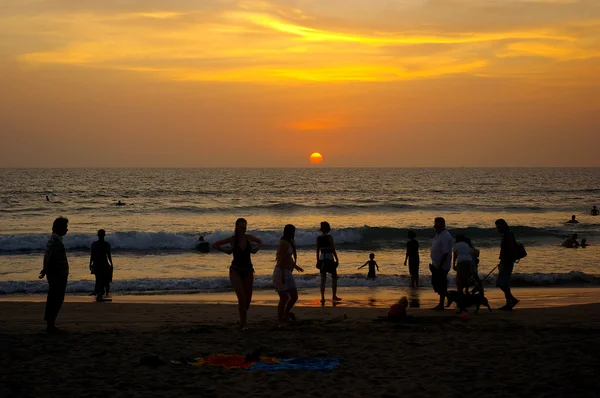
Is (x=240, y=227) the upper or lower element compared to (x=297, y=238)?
upper

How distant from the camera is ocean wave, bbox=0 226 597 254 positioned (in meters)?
29.9

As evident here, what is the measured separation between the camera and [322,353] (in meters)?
8.44

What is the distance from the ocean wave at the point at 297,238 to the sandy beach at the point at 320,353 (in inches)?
714

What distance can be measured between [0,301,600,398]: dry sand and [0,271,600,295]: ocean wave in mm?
5360

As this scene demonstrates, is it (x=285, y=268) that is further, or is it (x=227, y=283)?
(x=227, y=283)

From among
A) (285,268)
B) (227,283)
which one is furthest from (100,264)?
(285,268)

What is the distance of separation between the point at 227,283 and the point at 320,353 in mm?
10791

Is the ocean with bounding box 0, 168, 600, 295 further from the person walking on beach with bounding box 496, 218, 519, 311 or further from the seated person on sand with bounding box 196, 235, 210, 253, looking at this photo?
the person walking on beach with bounding box 496, 218, 519, 311

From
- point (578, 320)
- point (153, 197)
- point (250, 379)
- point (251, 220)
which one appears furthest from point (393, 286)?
point (153, 197)

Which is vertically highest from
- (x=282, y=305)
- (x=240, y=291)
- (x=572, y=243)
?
(x=240, y=291)

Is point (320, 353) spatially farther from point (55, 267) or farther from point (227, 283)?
point (227, 283)

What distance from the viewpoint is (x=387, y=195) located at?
71375 mm

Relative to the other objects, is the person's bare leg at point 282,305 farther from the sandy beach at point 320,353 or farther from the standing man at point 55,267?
the standing man at point 55,267

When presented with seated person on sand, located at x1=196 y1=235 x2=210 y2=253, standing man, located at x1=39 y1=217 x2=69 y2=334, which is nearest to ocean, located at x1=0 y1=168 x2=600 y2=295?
seated person on sand, located at x1=196 y1=235 x2=210 y2=253
